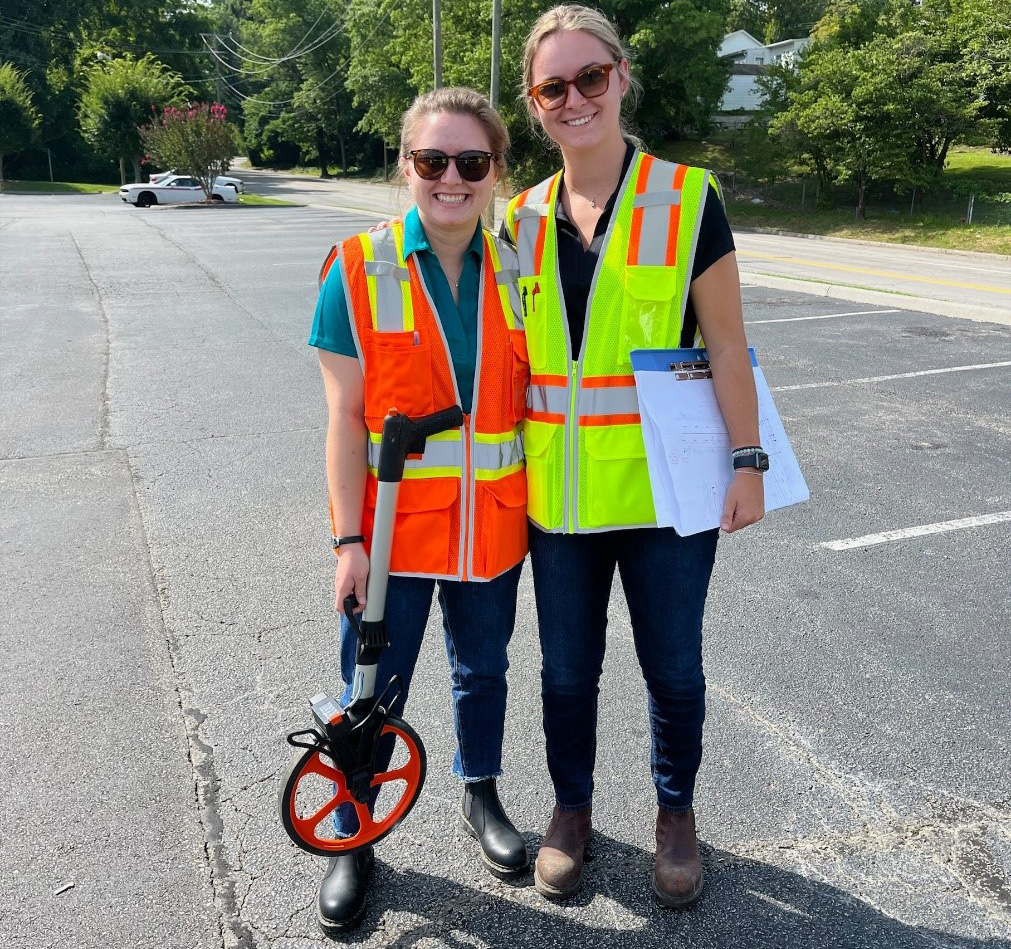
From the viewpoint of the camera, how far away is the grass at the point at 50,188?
46.1 meters

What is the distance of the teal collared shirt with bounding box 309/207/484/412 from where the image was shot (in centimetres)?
213

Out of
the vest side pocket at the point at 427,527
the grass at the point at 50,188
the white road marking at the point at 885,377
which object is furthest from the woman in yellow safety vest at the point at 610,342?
the grass at the point at 50,188

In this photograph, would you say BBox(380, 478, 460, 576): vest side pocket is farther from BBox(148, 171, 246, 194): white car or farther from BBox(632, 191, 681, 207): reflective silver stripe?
BBox(148, 171, 246, 194): white car

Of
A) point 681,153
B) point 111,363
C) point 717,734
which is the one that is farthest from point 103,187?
point 717,734

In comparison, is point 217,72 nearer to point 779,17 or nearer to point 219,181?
point 219,181

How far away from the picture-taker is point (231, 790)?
109 inches

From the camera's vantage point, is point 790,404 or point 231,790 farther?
point 790,404

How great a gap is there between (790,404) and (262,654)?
4.92 metres

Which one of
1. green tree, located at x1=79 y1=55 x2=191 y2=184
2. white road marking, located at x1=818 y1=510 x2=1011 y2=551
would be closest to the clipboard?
white road marking, located at x1=818 y1=510 x2=1011 y2=551

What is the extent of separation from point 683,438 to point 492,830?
1170 mm

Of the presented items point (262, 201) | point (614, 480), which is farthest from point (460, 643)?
point (262, 201)

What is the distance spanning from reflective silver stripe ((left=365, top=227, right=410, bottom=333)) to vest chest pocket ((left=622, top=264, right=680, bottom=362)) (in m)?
0.51

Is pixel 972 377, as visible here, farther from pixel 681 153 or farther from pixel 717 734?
pixel 681 153

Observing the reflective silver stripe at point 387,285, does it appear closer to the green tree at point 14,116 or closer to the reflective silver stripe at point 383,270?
the reflective silver stripe at point 383,270
